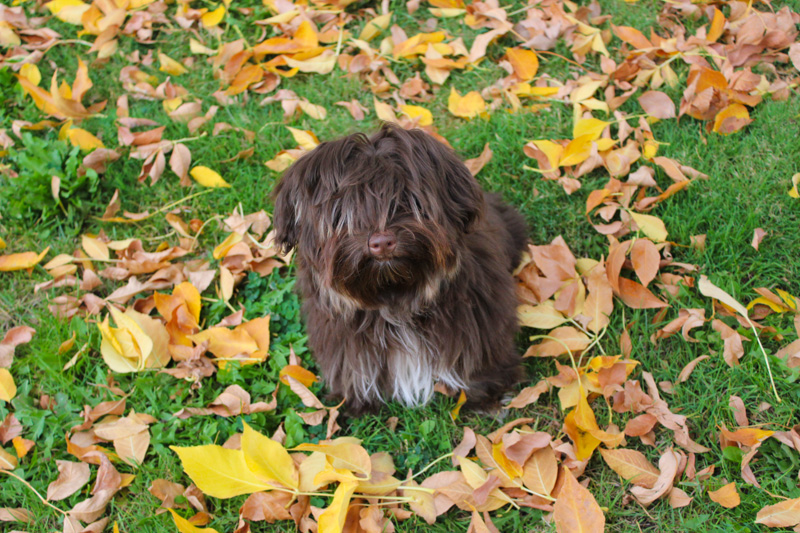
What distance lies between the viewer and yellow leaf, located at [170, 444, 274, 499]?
106 inches

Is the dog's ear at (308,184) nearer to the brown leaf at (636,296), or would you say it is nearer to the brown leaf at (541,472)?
the brown leaf at (541,472)

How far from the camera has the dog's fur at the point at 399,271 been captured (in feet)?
8.15

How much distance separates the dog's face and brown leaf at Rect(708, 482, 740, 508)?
143 centimetres

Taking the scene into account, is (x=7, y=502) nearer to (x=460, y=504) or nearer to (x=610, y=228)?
(x=460, y=504)

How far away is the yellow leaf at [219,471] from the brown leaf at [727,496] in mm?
1861

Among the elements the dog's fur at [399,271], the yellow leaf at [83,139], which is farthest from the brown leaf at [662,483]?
the yellow leaf at [83,139]

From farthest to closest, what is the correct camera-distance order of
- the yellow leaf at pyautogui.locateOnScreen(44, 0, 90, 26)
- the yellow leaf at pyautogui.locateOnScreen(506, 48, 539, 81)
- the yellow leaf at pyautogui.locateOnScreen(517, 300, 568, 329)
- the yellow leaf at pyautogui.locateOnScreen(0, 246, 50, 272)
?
the yellow leaf at pyautogui.locateOnScreen(44, 0, 90, 26)
the yellow leaf at pyautogui.locateOnScreen(506, 48, 539, 81)
the yellow leaf at pyautogui.locateOnScreen(0, 246, 50, 272)
the yellow leaf at pyautogui.locateOnScreen(517, 300, 568, 329)

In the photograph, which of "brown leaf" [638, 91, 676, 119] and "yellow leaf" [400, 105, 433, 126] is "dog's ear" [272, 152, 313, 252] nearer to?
"yellow leaf" [400, 105, 433, 126]

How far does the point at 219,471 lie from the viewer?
2.73 metres

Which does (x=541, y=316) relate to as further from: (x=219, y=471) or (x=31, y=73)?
(x=31, y=73)

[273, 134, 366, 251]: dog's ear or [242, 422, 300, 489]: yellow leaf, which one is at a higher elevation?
[273, 134, 366, 251]: dog's ear

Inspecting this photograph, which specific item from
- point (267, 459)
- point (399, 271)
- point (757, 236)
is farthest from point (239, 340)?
point (757, 236)

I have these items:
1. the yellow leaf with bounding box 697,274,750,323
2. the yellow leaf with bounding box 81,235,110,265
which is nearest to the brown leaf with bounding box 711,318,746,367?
the yellow leaf with bounding box 697,274,750,323

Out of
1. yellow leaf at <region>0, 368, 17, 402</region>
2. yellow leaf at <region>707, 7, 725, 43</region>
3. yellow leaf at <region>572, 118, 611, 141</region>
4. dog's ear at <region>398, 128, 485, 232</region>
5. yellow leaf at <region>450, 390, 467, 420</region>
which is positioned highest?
yellow leaf at <region>707, 7, 725, 43</region>
